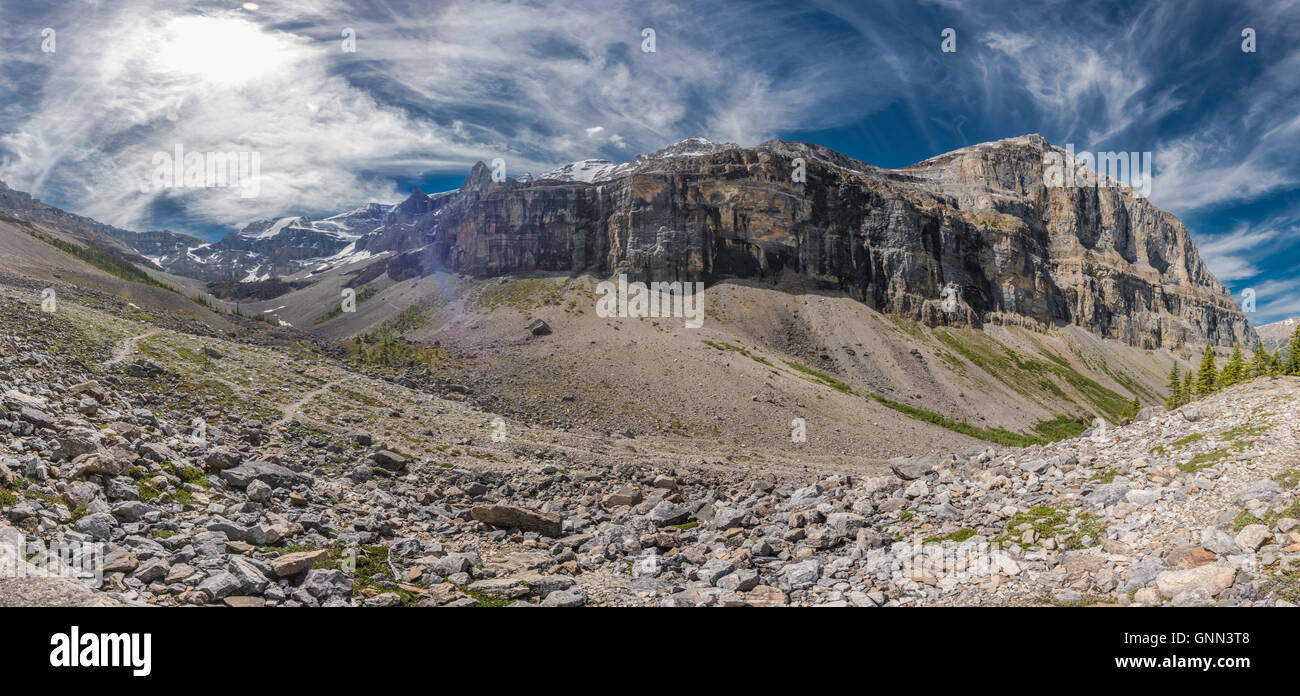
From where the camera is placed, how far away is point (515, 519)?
22594 millimetres

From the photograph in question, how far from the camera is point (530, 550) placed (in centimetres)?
2080

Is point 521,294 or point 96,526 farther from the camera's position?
point 521,294

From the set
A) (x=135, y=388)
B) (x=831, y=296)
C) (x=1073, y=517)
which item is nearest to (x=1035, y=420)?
(x=831, y=296)

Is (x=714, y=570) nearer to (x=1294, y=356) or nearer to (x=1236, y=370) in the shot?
(x=1294, y=356)

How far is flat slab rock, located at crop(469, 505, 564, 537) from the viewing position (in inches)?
886

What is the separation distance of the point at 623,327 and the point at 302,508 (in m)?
76.1

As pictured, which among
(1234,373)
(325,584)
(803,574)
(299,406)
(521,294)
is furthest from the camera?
(521,294)

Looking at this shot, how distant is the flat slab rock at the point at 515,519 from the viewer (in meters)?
22.5

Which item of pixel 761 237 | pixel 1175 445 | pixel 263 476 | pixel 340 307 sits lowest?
pixel 263 476

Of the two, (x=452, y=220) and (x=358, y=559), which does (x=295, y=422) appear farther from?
(x=452, y=220)

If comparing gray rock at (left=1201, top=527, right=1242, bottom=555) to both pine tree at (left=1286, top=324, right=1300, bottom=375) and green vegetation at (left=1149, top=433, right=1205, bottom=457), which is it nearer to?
green vegetation at (left=1149, top=433, right=1205, bottom=457)

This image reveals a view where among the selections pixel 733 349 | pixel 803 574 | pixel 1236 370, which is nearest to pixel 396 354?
→ pixel 733 349

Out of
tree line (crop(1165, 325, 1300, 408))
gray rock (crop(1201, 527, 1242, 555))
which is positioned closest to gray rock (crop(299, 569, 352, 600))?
gray rock (crop(1201, 527, 1242, 555))

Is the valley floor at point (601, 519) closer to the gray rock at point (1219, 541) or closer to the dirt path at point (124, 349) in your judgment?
the gray rock at point (1219, 541)
